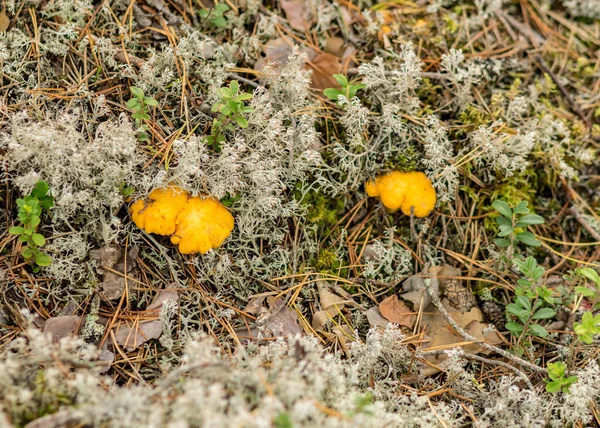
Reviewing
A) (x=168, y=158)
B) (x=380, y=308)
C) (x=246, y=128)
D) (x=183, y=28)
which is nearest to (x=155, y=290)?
(x=168, y=158)

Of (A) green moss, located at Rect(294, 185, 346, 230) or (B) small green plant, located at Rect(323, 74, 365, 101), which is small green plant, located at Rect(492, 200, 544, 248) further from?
(B) small green plant, located at Rect(323, 74, 365, 101)

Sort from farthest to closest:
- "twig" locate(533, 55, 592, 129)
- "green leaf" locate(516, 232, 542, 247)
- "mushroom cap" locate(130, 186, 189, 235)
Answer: "twig" locate(533, 55, 592, 129), "green leaf" locate(516, 232, 542, 247), "mushroom cap" locate(130, 186, 189, 235)

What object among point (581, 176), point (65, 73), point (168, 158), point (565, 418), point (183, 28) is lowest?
point (565, 418)

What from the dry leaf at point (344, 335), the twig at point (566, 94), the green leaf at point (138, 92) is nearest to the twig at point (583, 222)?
the twig at point (566, 94)

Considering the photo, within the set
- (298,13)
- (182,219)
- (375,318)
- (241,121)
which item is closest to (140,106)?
(241,121)

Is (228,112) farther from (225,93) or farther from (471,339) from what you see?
(471,339)

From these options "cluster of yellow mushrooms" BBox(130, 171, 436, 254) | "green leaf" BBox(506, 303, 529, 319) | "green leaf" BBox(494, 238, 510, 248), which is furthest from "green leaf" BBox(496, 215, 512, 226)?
"cluster of yellow mushrooms" BBox(130, 171, 436, 254)

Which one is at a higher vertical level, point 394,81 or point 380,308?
point 394,81

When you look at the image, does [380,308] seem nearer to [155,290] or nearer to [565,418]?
[565,418]
